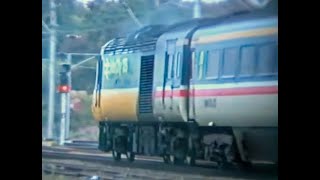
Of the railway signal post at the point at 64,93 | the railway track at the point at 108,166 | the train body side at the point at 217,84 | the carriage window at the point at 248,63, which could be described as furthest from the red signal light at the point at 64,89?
the carriage window at the point at 248,63

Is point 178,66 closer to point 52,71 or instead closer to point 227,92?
point 227,92

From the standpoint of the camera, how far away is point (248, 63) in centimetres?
272

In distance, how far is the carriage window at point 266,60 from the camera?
2721 millimetres

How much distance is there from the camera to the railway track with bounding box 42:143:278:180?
2.78 m

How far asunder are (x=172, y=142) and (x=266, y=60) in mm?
538

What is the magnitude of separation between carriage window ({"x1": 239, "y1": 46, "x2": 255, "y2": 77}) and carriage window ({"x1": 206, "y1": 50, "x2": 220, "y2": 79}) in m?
0.11

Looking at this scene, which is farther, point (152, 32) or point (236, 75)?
point (152, 32)

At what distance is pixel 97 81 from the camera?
2852mm

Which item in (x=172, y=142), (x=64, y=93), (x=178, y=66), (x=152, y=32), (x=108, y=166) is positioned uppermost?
(x=152, y=32)

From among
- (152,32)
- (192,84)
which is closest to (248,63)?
(192,84)

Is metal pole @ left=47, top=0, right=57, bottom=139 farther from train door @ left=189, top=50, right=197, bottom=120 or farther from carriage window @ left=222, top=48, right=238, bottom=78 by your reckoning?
carriage window @ left=222, top=48, right=238, bottom=78

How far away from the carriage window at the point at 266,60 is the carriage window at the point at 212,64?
0.18 metres
